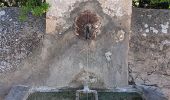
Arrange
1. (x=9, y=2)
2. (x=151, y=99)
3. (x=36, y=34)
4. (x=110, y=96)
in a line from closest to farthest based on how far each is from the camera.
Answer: (x=151, y=99)
(x=110, y=96)
(x=36, y=34)
(x=9, y=2)

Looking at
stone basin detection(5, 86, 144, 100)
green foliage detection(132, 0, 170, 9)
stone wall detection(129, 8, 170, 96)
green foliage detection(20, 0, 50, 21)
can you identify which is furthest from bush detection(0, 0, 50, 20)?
green foliage detection(132, 0, 170, 9)

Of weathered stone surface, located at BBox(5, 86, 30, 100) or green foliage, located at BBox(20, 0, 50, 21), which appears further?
green foliage, located at BBox(20, 0, 50, 21)

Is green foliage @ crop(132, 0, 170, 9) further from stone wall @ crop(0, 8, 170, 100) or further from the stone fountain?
the stone fountain

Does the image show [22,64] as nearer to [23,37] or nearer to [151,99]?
[23,37]

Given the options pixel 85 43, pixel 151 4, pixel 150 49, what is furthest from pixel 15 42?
pixel 151 4

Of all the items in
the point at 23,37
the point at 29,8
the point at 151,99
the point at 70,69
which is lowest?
the point at 151,99

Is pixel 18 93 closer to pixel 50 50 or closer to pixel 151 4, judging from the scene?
pixel 50 50

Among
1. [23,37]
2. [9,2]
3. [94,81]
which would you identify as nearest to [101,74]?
[94,81]
